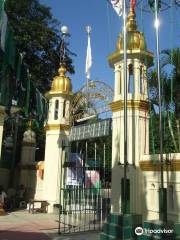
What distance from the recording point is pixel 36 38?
21.1 meters

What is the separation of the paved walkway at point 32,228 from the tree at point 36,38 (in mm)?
9517

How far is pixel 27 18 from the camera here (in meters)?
21.9

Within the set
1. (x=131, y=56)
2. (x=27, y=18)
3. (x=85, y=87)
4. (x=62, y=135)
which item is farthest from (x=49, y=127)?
(x=27, y=18)

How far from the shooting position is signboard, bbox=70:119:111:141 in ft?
34.3

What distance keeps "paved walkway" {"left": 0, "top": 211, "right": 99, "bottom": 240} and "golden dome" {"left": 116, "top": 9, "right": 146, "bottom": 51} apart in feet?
18.3

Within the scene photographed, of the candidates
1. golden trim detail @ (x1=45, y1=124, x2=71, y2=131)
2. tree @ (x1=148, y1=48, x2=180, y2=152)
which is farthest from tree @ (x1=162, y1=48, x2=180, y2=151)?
golden trim detail @ (x1=45, y1=124, x2=71, y2=131)

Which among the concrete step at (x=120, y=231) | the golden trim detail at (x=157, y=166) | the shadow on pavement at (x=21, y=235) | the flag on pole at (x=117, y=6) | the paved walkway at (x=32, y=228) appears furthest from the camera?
the flag on pole at (x=117, y=6)

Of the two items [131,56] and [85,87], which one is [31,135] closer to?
[85,87]

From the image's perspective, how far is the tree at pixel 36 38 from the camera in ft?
67.5

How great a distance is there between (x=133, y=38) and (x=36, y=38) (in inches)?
480

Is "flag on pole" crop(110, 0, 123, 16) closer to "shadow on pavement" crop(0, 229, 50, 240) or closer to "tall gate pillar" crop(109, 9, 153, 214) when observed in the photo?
"tall gate pillar" crop(109, 9, 153, 214)

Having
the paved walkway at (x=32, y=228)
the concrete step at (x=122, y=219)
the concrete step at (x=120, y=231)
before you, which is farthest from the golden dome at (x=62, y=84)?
the concrete step at (x=120, y=231)

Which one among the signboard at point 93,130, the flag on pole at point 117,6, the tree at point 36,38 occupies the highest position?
the tree at point 36,38

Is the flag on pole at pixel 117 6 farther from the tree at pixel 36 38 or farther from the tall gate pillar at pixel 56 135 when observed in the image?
the tree at pixel 36 38
